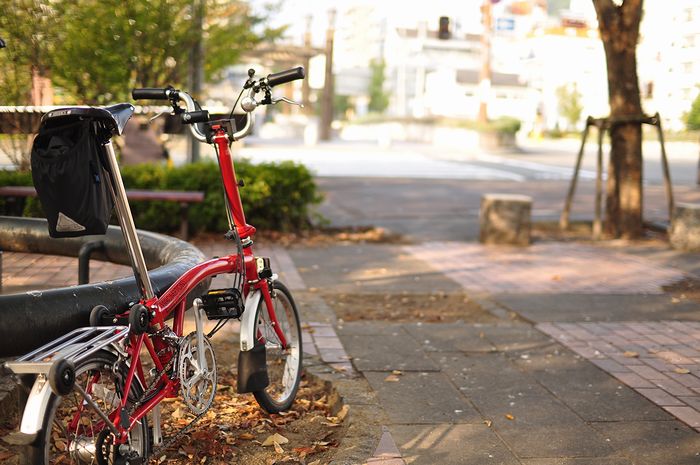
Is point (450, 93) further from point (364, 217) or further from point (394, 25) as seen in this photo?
point (364, 217)

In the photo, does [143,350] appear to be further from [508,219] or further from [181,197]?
[508,219]

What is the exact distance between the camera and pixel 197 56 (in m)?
11.9

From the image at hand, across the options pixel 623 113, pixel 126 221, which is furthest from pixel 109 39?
pixel 126 221

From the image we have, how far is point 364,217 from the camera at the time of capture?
12.7 metres

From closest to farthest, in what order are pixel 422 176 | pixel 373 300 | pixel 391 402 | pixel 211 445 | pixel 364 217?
pixel 211 445 < pixel 391 402 < pixel 373 300 < pixel 364 217 < pixel 422 176

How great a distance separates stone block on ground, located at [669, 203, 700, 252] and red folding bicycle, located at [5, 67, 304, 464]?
706 centimetres

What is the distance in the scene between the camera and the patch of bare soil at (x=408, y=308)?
20.5 feet

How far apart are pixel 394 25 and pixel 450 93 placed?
2571cm

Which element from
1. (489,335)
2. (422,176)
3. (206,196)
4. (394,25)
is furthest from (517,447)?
(394,25)

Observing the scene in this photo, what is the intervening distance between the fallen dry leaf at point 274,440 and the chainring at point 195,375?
1.43 feet

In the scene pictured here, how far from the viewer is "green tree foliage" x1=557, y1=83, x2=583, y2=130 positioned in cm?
6588

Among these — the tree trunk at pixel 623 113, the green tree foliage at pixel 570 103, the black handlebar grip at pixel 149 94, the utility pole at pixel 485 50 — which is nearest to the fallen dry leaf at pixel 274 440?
the black handlebar grip at pixel 149 94

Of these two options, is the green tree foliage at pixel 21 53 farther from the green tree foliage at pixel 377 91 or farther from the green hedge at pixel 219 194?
the green tree foliage at pixel 377 91

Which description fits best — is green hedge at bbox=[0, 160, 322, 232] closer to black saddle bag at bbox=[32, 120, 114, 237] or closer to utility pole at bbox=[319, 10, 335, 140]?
black saddle bag at bbox=[32, 120, 114, 237]
